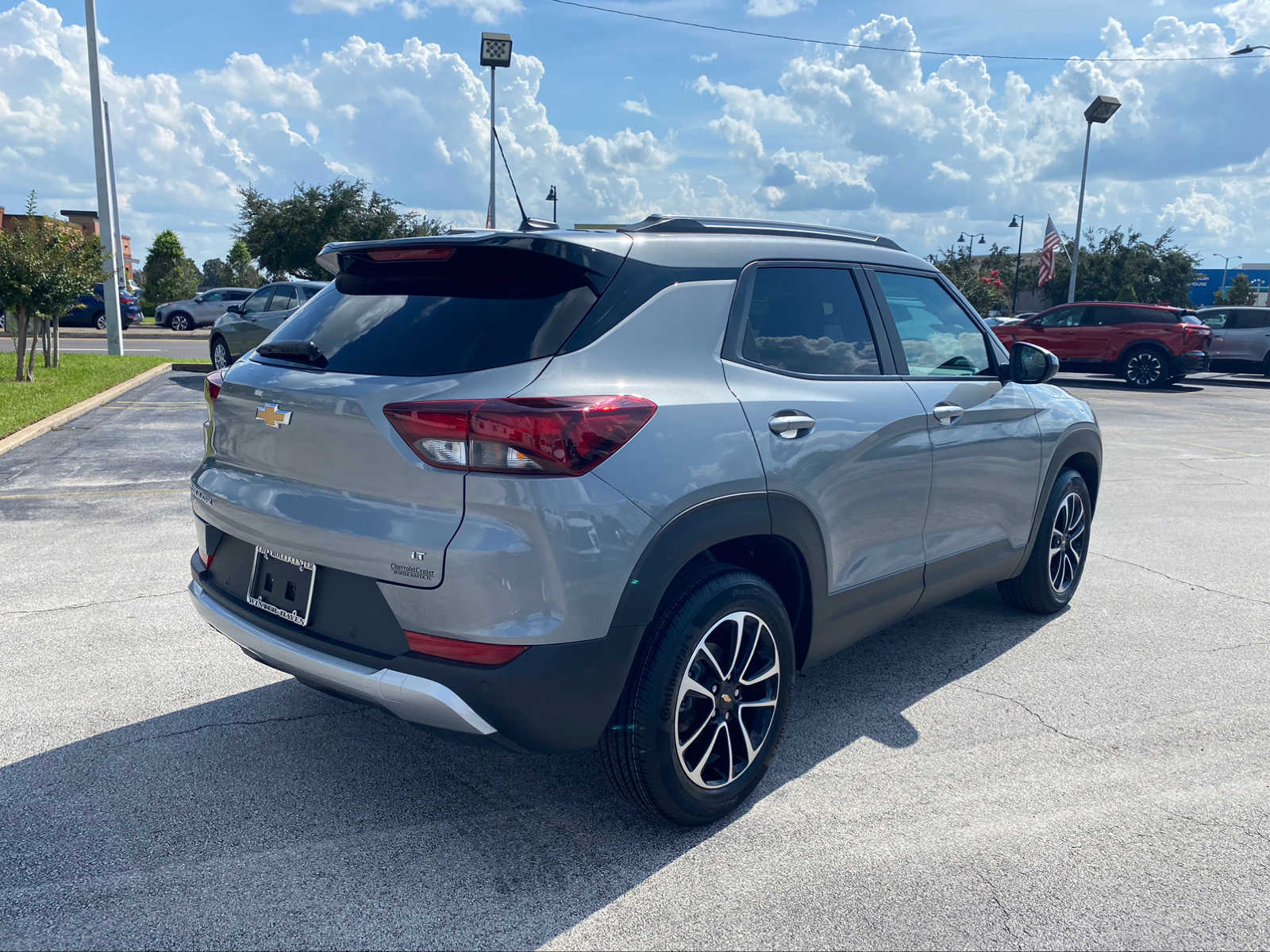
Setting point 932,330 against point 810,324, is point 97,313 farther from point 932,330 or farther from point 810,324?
point 810,324

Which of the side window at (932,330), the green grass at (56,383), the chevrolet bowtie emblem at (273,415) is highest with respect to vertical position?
the side window at (932,330)

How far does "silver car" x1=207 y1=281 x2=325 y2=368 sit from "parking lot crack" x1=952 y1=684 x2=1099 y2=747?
48.8 ft

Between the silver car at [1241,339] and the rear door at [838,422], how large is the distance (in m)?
24.3

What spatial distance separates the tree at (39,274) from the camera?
14.5 m

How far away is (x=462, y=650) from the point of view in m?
2.65

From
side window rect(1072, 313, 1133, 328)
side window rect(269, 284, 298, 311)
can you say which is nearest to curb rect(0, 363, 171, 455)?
side window rect(269, 284, 298, 311)

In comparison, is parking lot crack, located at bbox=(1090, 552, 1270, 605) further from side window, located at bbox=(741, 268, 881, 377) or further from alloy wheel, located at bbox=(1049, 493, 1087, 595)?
side window, located at bbox=(741, 268, 881, 377)

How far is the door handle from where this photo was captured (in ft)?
10.4

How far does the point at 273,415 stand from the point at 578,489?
1067 millimetres

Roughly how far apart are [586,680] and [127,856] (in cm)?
143

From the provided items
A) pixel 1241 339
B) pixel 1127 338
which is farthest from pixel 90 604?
pixel 1241 339

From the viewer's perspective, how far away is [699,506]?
9.44 feet

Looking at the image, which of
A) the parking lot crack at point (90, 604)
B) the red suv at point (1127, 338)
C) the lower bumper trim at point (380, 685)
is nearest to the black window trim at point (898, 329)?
the lower bumper trim at point (380, 685)

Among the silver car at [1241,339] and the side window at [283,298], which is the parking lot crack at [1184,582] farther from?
the silver car at [1241,339]
